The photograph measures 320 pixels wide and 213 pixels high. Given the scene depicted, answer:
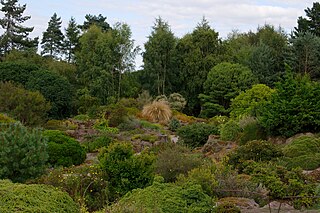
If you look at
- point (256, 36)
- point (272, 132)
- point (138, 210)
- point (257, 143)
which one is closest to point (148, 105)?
point (272, 132)

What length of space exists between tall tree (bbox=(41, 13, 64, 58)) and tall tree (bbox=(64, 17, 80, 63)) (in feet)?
3.80

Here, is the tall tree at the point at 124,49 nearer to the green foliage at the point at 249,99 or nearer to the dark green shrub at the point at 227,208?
the green foliage at the point at 249,99

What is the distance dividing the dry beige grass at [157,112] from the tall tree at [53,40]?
23903 mm

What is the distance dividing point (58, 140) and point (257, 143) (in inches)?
275

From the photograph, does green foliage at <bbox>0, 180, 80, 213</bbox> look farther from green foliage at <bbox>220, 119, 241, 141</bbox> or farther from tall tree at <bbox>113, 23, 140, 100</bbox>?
tall tree at <bbox>113, 23, 140, 100</bbox>

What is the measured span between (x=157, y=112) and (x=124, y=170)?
66.4 feet

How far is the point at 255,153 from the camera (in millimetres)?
12297

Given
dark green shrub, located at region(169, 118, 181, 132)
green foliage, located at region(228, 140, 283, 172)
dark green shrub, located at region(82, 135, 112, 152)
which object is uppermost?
green foliage, located at region(228, 140, 283, 172)

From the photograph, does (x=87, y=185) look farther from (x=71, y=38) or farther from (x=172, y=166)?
(x=71, y=38)

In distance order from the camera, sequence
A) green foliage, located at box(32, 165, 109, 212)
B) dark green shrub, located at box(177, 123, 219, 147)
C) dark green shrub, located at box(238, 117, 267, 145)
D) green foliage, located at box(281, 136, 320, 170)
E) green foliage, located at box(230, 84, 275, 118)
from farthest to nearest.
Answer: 1. green foliage, located at box(230, 84, 275, 118)
2. dark green shrub, located at box(177, 123, 219, 147)
3. dark green shrub, located at box(238, 117, 267, 145)
4. green foliage, located at box(281, 136, 320, 170)
5. green foliage, located at box(32, 165, 109, 212)

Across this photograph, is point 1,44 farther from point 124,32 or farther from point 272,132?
point 272,132

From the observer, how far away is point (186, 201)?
6887mm

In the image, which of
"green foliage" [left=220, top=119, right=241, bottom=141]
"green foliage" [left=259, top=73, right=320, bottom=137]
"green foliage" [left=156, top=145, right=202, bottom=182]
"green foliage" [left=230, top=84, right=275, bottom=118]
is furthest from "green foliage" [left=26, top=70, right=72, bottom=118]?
"green foliage" [left=156, top=145, right=202, bottom=182]

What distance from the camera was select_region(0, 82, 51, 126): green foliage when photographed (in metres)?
23.0
